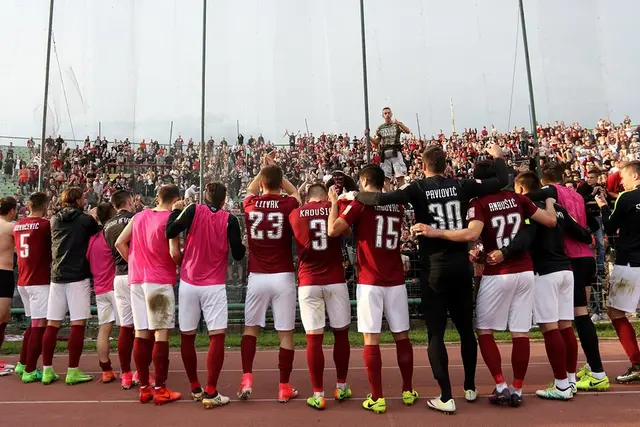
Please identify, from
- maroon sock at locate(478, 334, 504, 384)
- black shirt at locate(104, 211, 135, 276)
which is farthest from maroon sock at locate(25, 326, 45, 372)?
maroon sock at locate(478, 334, 504, 384)

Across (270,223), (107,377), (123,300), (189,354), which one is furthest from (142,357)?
(270,223)

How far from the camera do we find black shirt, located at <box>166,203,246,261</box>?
5145 mm

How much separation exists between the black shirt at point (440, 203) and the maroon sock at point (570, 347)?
1.62 metres

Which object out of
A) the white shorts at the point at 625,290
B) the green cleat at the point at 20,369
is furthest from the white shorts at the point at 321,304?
the green cleat at the point at 20,369

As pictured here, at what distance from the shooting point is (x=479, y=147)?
20.2 m

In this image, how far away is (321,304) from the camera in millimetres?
5121

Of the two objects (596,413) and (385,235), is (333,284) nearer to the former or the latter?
(385,235)

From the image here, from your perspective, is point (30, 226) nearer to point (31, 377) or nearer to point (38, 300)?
point (38, 300)

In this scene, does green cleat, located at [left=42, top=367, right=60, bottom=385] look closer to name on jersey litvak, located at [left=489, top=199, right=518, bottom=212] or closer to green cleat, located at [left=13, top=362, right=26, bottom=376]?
green cleat, located at [left=13, top=362, right=26, bottom=376]

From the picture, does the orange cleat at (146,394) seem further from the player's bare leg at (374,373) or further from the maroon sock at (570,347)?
the maroon sock at (570,347)

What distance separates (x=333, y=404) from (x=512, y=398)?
182 centimetres

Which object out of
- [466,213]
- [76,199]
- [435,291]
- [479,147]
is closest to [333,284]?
[435,291]

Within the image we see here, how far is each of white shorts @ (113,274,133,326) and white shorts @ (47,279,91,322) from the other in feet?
1.92

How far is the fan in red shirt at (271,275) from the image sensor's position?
5246 millimetres
